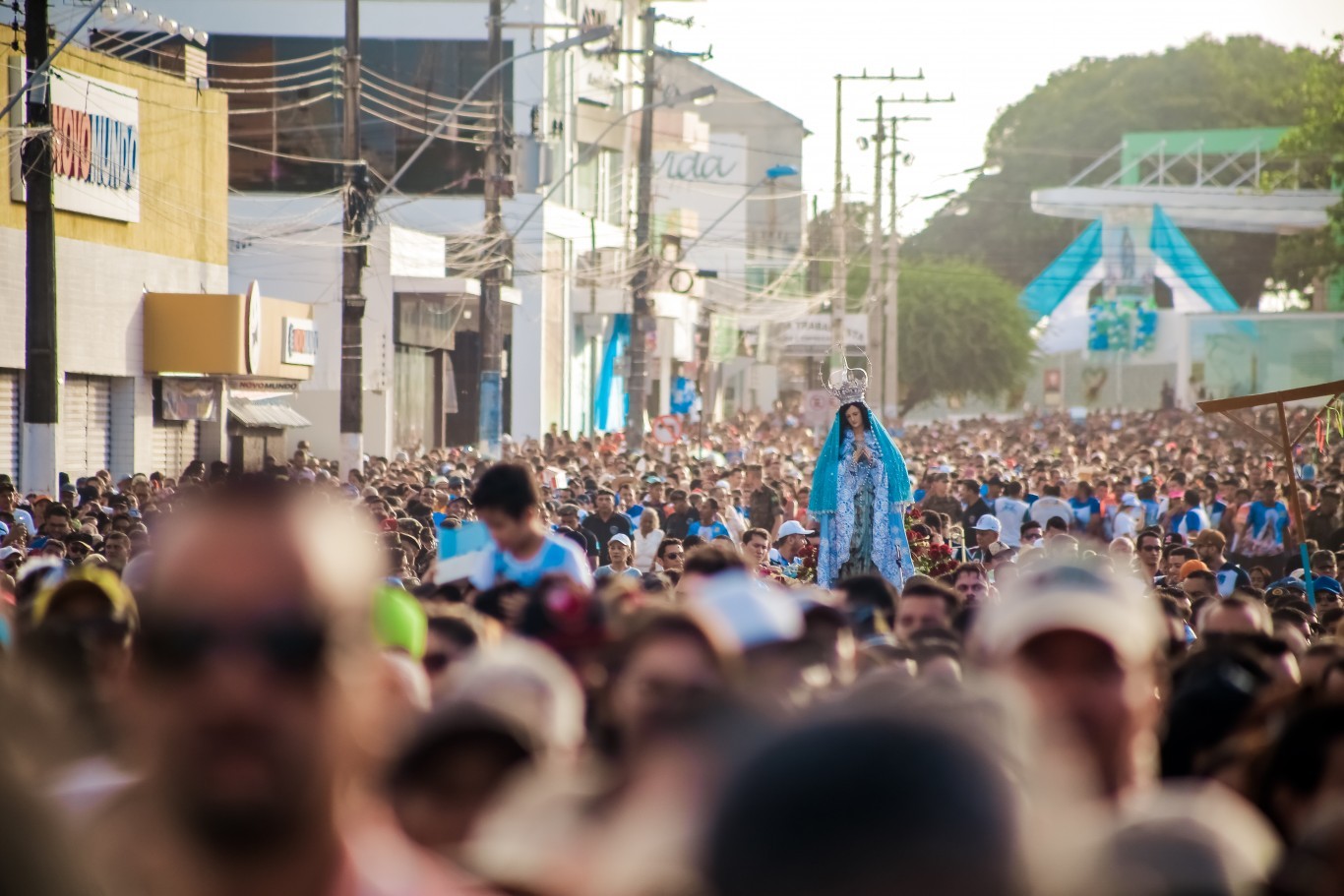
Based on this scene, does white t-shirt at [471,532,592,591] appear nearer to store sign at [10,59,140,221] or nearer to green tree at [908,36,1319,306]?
store sign at [10,59,140,221]

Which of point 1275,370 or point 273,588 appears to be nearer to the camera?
point 273,588

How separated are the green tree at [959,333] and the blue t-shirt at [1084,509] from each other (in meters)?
66.1

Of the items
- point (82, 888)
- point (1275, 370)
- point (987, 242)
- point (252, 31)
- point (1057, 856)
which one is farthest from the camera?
point (987, 242)

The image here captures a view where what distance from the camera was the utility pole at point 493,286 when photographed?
31250 millimetres

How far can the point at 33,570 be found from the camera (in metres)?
8.05

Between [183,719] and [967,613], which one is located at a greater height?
[183,719]

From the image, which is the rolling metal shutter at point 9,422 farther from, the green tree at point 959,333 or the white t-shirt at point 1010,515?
the green tree at point 959,333

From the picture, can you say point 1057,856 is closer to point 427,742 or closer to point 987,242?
point 427,742

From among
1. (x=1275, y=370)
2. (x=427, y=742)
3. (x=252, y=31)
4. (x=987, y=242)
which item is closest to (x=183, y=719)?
(x=427, y=742)

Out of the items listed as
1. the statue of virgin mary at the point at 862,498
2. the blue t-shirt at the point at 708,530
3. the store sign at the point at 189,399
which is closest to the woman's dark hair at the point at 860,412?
the statue of virgin mary at the point at 862,498

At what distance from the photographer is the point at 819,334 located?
2023 inches

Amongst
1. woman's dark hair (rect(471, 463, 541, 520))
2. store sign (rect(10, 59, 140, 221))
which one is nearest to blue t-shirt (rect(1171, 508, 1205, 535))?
woman's dark hair (rect(471, 463, 541, 520))

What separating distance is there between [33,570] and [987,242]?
331 ft

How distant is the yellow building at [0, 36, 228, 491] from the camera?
2547 cm
